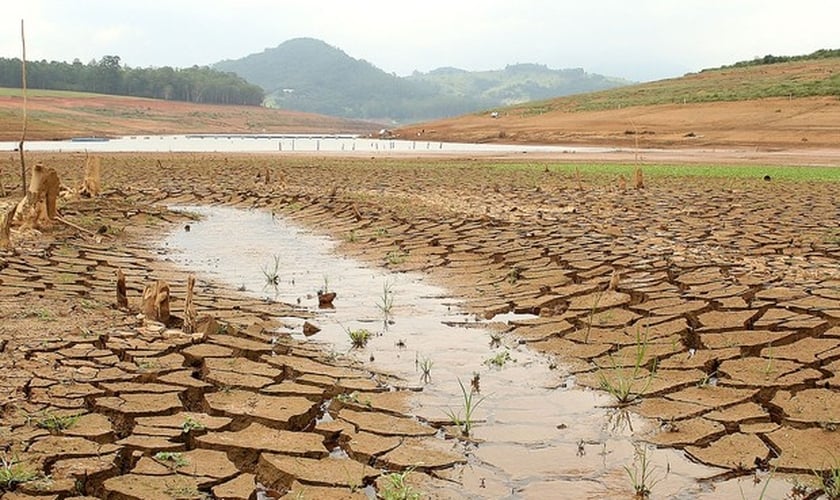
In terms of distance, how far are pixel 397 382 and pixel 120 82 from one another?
94603 mm

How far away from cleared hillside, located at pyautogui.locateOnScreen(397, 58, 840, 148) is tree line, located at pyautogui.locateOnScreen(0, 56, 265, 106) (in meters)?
49.8

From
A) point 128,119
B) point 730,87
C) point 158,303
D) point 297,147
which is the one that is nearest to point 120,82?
point 128,119

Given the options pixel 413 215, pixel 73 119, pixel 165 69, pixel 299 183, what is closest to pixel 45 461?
pixel 413 215

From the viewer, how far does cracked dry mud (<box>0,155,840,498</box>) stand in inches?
129

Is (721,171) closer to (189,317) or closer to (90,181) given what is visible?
(90,181)

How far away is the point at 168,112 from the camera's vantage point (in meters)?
71.1

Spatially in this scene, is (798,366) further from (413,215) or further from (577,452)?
(413,215)

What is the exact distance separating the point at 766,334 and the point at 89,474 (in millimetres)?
3721

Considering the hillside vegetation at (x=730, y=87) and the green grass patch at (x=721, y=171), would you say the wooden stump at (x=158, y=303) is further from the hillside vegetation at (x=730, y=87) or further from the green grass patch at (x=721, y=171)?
the hillside vegetation at (x=730, y=87)

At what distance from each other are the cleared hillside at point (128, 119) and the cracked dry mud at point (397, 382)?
3482 centimetres

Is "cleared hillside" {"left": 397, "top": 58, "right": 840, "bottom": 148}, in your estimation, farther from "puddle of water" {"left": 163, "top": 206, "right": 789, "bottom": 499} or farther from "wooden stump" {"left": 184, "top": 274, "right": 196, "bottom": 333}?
"wooden stump" {"left": 184, "top": 274, "right": 196, "bottom": 333}

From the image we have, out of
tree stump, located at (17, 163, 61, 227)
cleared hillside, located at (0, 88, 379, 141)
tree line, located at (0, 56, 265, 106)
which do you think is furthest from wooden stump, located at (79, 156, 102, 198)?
tree line, located at (0, 56, 265, 106)

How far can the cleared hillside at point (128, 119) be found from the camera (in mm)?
46062

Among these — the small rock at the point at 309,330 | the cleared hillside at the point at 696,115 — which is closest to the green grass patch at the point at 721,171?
the cleared hillside at the point at 696,115
